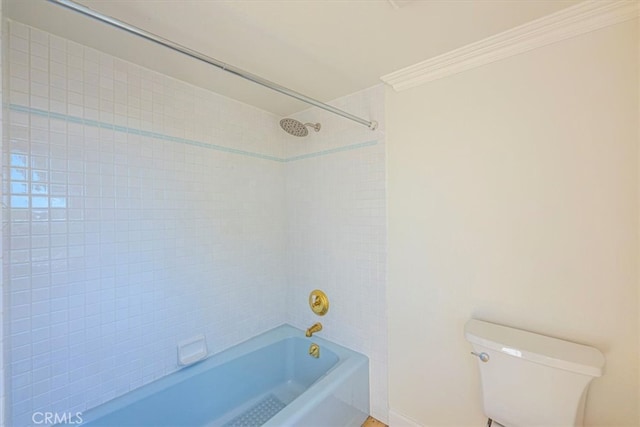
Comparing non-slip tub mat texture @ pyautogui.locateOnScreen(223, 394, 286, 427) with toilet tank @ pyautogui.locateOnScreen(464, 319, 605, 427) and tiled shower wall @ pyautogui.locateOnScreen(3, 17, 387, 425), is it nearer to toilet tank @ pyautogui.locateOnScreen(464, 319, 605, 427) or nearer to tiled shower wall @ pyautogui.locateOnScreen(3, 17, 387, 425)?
tiled shower wall @ pyautogui.locateOnScreen(3, 17, 387, 425)

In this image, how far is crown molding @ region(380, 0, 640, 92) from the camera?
3.50 ft

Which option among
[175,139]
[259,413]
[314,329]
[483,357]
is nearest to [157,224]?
[175,139]

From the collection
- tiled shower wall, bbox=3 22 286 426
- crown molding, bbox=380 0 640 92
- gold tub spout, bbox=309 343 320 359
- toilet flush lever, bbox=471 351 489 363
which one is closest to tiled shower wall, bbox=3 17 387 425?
tiled shower wall, bbox=3 22 286 426

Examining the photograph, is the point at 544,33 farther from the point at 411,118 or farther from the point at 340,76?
the point at 340,76

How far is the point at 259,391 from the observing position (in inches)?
78.3

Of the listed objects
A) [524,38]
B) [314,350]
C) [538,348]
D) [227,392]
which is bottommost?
[227,392]

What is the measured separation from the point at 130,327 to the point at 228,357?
2.12 feet

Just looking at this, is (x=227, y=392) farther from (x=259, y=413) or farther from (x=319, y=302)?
(x=319, y=302)

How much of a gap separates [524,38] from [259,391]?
100 inches

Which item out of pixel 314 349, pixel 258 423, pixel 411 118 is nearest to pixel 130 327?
pixel 258 423

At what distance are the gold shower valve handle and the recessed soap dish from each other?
762mm

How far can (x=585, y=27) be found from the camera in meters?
1.12

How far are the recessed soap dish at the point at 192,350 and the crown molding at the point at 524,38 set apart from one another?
1.98 meters

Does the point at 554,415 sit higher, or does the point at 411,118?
the point at 411,118
